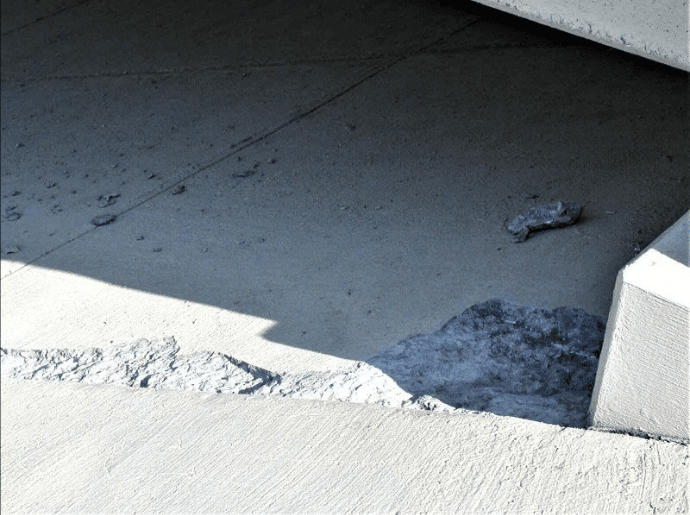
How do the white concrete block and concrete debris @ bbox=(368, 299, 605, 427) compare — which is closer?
the white concrete block

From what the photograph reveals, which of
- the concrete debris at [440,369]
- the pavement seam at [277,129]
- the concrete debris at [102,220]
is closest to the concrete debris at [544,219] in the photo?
the concrete debris at [440,369]

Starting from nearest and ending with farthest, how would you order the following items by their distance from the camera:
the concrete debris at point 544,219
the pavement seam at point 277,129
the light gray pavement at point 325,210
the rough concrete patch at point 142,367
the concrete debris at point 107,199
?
the light gray pavement at point 325,210, the rough concrete patch at point 142,367, the concrete debris at point 544,219, the pavement seam at point 277,129, the concrete debris at point 107,199

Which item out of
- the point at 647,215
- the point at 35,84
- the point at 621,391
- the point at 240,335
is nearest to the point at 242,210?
the point at 240,335

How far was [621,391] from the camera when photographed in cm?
216

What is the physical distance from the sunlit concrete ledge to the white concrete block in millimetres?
530

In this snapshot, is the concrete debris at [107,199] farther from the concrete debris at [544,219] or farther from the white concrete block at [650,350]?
the white concrete block at [650,350]

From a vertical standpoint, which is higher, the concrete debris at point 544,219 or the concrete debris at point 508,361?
the concrete debris at point 544,219

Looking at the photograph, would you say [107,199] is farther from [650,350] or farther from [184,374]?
[650,350]

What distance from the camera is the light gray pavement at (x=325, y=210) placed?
7.67 ft

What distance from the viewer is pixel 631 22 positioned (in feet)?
6.64

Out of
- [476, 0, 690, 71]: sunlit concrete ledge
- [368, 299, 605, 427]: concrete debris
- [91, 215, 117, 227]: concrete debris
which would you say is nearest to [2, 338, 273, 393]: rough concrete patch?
[368, 299, 605, 427]: concrete debris

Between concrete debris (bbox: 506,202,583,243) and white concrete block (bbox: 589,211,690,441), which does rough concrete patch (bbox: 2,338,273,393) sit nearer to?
white concrete block (bbox: 589,211,690,441)

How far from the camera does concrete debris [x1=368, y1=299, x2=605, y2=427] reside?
240 cm

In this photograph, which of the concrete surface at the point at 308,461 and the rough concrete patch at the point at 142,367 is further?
the rough concrete patch at the point at 142,367
